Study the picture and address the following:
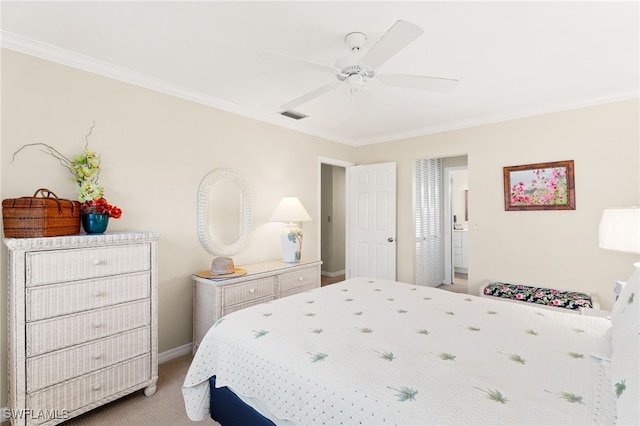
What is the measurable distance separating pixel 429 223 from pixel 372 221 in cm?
95

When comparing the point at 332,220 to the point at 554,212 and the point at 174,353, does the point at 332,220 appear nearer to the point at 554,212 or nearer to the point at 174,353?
the point at 554,212

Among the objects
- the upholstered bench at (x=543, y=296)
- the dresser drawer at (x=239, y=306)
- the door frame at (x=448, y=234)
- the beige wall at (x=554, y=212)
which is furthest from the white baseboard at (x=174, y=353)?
the door frame at (x=448, y=234)

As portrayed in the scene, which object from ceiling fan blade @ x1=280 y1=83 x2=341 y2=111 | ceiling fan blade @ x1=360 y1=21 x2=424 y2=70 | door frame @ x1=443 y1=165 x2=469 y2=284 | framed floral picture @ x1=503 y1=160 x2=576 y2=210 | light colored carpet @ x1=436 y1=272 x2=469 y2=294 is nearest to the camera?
ceiling fan blade @ x1=360 y1=21 x2=424 y2=70

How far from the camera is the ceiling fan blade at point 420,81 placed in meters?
1.98

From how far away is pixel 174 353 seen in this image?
296cm

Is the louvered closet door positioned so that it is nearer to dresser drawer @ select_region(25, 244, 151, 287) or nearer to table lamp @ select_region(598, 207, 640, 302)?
table lamp @ select_region(598, 207, 640, 302)

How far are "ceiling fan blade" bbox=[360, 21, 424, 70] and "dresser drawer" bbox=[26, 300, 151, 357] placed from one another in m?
2.22

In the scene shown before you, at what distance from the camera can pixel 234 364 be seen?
1.62 m

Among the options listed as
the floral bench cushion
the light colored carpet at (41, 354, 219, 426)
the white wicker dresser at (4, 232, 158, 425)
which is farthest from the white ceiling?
the light colored carpet at (41, 354, 219, 426)

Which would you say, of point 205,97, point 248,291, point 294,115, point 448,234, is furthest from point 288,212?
point 448,234

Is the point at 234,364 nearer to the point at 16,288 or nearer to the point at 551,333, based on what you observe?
the point at 16,288

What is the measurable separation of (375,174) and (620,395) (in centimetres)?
387

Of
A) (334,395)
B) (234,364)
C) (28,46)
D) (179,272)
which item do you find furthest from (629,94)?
(28,46)

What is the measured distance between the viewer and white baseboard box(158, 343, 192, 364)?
9.38ft
